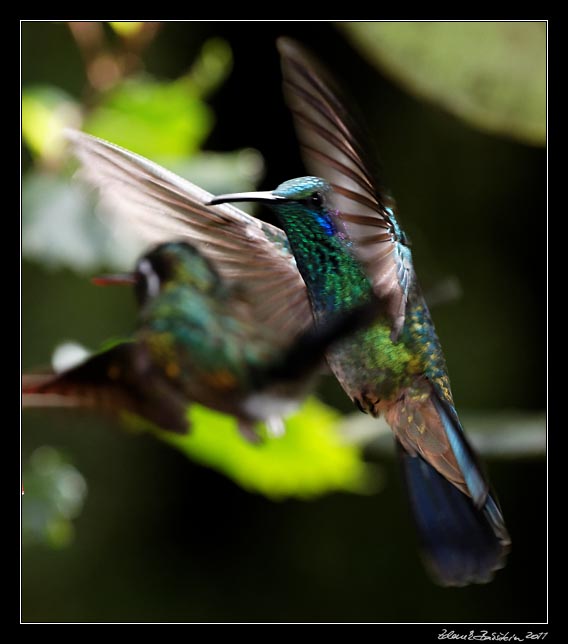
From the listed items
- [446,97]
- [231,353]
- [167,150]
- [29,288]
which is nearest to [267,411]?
[231,353]

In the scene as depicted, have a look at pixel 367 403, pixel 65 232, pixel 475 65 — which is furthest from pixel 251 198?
pixel 65 232

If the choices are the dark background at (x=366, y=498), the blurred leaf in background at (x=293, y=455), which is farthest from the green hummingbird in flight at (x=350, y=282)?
the dark background at (x=366, y=498)

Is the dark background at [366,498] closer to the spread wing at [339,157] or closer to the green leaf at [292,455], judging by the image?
the green leaf at [292,455]

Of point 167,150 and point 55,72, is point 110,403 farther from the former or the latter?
point 55,72

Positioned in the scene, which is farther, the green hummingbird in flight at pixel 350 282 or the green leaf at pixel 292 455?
the green leaf at pixel 292 455

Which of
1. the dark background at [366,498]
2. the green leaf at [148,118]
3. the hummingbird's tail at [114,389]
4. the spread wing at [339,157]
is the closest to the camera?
the spread wing at [339,157]
